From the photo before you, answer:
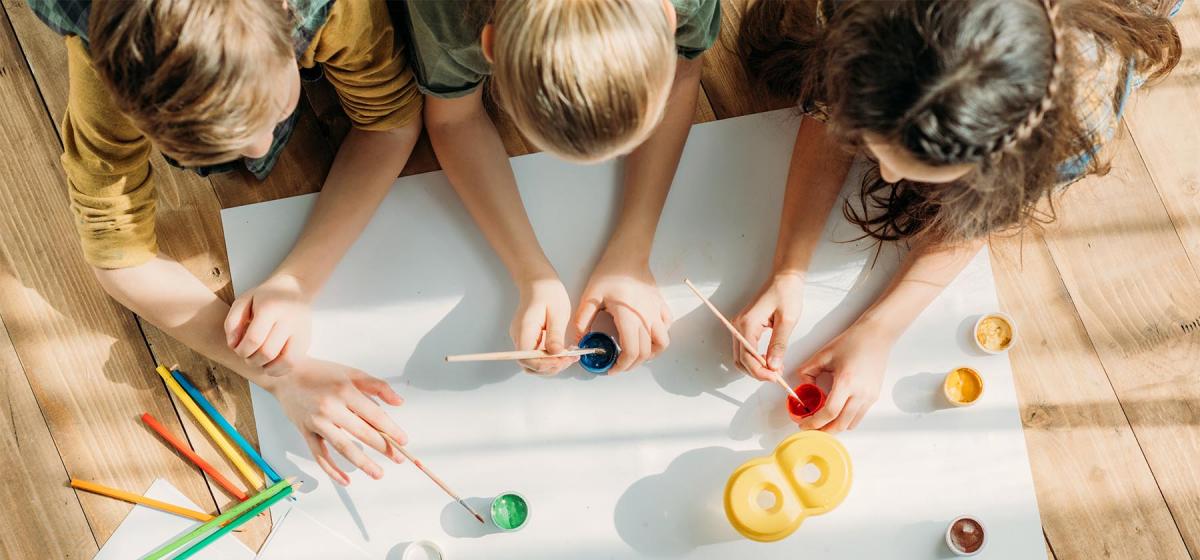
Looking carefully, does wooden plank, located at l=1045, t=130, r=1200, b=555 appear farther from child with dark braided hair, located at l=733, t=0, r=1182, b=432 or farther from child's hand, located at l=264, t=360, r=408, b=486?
child's hand, located at l=264, t=360, r=408, b=486

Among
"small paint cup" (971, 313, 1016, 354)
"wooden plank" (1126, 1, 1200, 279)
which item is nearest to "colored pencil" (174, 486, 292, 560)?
"small paint cup" (971, 313, 1016, 354)

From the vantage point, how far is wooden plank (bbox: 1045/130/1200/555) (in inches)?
38.7

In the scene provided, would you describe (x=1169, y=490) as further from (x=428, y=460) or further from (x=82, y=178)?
(x=82, y=178)

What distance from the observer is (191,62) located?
612 mm

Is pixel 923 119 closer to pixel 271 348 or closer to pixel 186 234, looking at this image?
pixel 271 348

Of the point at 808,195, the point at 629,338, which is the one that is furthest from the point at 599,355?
the point at 808,195

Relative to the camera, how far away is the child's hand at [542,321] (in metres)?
0.93

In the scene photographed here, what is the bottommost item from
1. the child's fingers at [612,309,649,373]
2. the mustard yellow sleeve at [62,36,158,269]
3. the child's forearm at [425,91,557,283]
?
the child's fingers at [612,309,649,373]

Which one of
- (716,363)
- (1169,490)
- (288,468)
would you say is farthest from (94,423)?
(1169,490)

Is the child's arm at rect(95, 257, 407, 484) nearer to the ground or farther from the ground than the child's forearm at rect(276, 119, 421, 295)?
nearer to the ground

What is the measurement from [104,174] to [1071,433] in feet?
3.53

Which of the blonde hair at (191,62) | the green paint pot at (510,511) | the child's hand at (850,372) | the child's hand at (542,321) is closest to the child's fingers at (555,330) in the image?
the child's hand at (542,321)

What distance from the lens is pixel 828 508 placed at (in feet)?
2.89

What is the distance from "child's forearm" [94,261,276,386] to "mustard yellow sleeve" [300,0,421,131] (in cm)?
27
